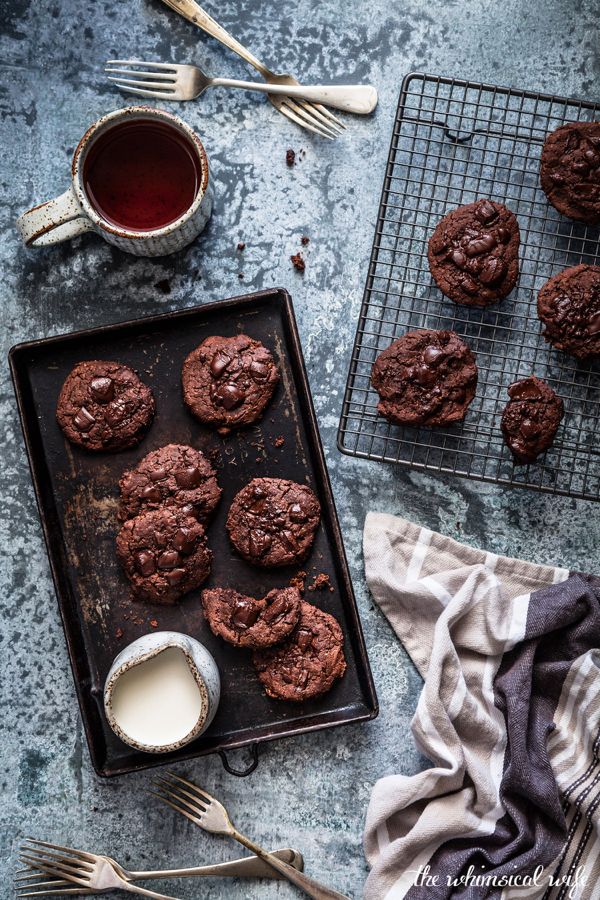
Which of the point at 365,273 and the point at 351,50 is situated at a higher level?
the point at 351,50

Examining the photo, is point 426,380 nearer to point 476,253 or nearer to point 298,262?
point 476,253

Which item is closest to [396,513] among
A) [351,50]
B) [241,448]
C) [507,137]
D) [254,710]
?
[241,448]

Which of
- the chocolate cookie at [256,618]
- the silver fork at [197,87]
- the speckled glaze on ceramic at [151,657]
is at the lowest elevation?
the speckled glaze on ceramic at [151,657]

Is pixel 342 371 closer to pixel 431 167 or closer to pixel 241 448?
pixel 241 448

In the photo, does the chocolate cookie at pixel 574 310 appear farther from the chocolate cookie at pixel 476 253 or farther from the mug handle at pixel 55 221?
the mug handle at pixel 55 221

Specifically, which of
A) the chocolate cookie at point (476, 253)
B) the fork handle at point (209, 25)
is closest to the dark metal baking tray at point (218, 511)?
the chocolate cookie at point (476, 253)

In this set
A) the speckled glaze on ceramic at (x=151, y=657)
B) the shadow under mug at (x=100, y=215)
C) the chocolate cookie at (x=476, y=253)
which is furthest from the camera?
the chocolate cookie at (x=476, y=253)

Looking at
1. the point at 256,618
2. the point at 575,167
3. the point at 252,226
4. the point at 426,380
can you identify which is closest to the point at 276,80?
the point at 252,226
